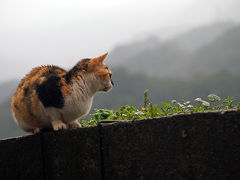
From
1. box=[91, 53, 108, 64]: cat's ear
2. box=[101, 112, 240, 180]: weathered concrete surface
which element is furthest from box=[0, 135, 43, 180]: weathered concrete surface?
box=[91, 53, 108, 64]: cat's ear

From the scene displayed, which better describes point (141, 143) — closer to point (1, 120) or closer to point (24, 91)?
point (24, 91)

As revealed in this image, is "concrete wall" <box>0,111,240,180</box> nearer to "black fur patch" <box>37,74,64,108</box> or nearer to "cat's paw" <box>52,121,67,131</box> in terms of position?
"cat's paw" <box>52,121,67,131</box>

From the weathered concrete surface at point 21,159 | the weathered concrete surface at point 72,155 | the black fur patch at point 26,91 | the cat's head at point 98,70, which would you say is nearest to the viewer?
the weathered concrete surface at point 72,155

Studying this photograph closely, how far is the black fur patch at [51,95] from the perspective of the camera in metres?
3.69

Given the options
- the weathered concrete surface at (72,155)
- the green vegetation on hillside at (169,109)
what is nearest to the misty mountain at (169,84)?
the green vegetation on hillside at (169,109)

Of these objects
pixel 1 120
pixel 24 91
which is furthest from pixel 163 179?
pixel 1 120

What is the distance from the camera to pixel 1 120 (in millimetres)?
52750

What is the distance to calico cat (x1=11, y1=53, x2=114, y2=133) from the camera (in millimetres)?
3734

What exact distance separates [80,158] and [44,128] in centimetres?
112

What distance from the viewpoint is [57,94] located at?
370 centimetres

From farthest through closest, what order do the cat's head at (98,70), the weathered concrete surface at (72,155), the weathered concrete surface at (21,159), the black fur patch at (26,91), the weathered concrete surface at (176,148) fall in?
the cat's head at (98,70) → the black fur patch at (26,91) → the weathered concrete surface at (21,159) → the weathered concrete surface at (72,155) → the weathered concrete surface at (176,148)

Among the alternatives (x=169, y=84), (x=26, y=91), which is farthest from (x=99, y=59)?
(x=169, y=84)

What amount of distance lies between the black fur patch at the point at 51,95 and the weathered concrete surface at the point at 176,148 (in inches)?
38.7

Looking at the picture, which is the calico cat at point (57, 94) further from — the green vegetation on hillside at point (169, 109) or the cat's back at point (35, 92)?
the green vegetation on hillside at point (169, 109)
